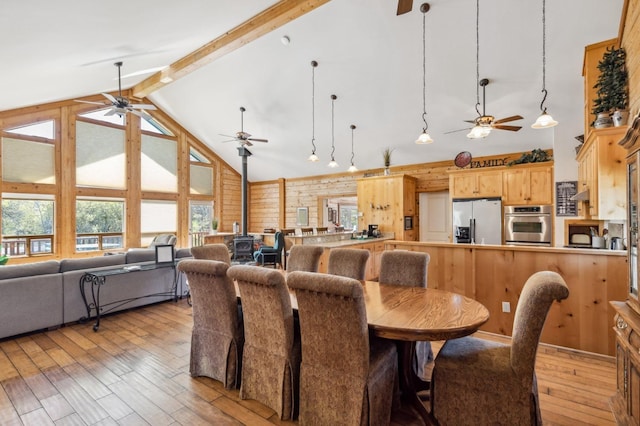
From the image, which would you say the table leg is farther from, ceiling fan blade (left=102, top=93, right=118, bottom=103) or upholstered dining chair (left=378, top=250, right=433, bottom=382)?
ceiling fan blade (left=102, top=93, right=118, bottom=103)

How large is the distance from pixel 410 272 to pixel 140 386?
2.44 meters

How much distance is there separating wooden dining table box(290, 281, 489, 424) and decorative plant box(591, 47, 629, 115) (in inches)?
108

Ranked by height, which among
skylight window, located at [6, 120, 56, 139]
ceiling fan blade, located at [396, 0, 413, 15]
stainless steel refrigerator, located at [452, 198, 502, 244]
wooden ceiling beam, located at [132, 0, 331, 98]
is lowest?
stainless steel refrigerator, located at [452, 198, 502, 244]

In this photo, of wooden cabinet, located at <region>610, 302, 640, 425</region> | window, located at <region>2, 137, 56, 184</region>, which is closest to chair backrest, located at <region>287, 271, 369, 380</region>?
wooden cabinet, located at <region>610, 302, 640, 425</region>

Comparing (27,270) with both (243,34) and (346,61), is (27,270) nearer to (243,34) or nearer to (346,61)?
(243,34)

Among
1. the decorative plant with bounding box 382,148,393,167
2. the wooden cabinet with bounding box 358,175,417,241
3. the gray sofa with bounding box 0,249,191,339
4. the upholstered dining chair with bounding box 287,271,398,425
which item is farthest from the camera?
the decorative plant with bounding box 382,148,393,167

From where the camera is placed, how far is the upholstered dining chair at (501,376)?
1.64 meters

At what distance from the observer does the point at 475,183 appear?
6.12 meters

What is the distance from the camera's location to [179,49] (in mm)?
5188

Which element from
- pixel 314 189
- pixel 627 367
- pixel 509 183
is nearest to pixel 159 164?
pixel 314 189

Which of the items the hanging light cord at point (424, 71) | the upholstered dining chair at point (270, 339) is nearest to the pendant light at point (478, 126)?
the hanging light cord at point (424, 71)

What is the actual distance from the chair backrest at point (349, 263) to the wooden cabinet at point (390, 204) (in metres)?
4.30

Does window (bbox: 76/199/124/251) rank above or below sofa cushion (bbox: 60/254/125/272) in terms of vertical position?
above

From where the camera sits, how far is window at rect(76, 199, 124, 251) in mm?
7180
